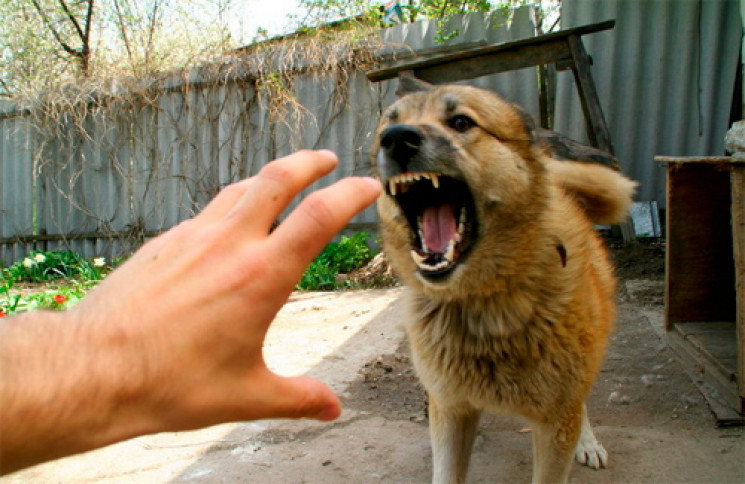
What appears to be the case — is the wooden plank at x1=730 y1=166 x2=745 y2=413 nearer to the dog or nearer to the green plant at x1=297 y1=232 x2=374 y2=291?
the dog

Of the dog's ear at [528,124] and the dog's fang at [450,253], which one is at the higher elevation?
the dog's ear at [528,124]

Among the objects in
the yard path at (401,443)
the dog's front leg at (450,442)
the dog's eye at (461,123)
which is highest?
the dog's eye at (461,123)

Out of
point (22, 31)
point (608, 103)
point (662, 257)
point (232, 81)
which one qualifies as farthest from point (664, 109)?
point (22, 31)

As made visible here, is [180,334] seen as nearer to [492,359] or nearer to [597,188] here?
[492,359]

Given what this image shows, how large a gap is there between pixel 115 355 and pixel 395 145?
153cm

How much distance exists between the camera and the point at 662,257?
5.43 m

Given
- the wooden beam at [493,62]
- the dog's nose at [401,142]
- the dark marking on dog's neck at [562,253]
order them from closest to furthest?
1. the dog's nose at [401,142]
2. the dark marking on dog's neck at [562,253]
3. the wooden beam at [493,62]

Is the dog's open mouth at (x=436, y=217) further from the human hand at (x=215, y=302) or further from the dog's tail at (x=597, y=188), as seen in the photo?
the human hand at (x=215, y=302)

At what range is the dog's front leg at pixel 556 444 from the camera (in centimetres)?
207

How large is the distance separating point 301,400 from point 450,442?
1.60 m

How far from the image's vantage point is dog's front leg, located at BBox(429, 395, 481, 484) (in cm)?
222

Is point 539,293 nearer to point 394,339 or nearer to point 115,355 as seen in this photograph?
point 115,355

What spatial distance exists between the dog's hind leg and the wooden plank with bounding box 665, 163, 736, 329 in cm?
138

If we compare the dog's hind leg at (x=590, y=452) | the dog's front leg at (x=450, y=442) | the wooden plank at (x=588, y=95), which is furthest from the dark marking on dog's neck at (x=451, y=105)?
the wooden plank at (x=588, y=95)
